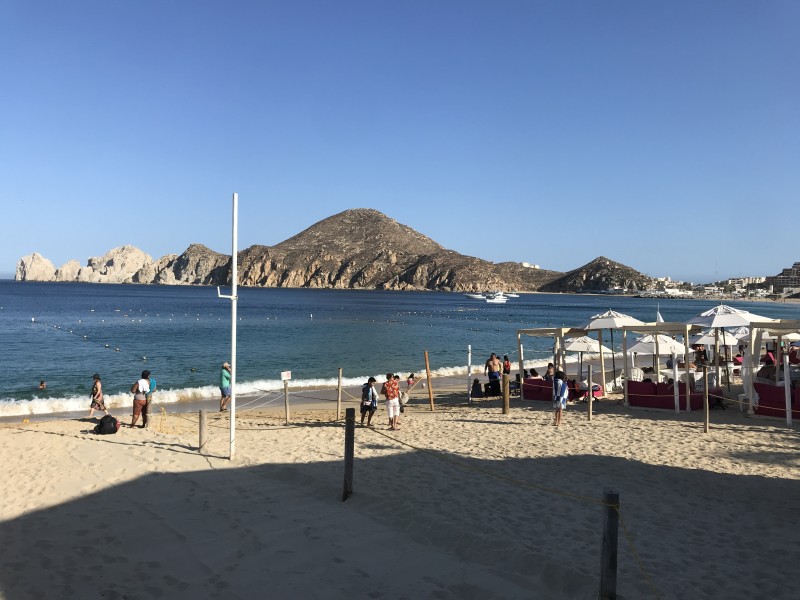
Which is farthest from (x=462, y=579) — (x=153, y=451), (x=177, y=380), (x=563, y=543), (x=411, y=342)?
(x=411, y=342)

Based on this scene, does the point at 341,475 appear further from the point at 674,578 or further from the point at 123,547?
the point at 674,578

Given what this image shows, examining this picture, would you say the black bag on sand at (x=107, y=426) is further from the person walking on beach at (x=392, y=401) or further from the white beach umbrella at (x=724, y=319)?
Result: the white beach umbrella at (x=724, y=319)

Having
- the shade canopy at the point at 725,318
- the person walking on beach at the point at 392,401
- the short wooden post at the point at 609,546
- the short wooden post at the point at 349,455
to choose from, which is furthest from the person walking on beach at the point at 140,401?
the shade canopy at the point at 725,318

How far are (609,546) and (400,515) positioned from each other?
3.10m

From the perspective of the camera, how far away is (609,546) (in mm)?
4715

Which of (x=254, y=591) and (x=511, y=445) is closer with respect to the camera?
(x=254, y=591)

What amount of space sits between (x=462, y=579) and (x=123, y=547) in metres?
3.69

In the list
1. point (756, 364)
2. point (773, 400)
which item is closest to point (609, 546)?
point (773, 400)

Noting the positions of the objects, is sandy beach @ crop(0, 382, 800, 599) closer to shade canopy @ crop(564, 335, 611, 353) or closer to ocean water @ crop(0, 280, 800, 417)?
shade canopy @ crop(564, 335, 611, 353)

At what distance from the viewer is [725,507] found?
7703 mm

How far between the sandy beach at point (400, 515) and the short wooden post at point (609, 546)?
69 centimetres

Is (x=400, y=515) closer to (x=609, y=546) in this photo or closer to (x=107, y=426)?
(x=609, y=546)

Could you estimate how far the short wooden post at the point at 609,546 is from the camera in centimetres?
464

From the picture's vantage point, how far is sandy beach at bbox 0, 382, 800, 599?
18.5ft
